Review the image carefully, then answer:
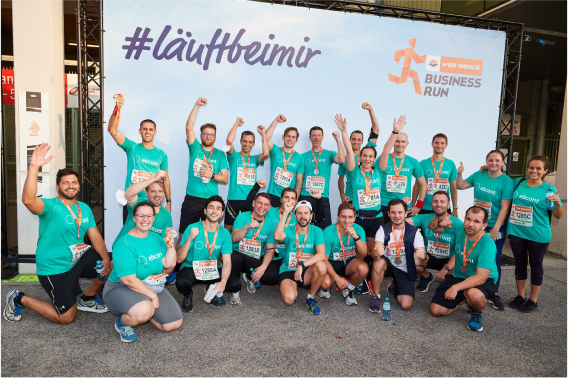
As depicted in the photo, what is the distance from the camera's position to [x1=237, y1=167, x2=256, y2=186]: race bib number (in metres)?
4.72

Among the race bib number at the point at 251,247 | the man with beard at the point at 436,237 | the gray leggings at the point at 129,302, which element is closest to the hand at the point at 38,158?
the gray leggings at the point at 129,302

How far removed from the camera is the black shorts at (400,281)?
12.8 ft

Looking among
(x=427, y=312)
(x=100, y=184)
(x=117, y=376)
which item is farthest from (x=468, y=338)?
(x=100, y=184)

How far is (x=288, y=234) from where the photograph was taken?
13.0 feet

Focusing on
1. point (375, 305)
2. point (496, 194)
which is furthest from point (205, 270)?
point (496, 194)

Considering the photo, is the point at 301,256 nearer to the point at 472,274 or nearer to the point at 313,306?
the point at 313,306

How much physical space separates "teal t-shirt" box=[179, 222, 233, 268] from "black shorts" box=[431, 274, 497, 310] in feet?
6.81

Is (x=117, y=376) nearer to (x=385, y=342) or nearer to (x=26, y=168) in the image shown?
(x=385, y=342)

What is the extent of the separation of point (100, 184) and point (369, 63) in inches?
160

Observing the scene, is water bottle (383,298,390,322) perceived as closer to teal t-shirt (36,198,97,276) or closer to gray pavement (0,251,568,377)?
gray pavement (0,251,568,377)

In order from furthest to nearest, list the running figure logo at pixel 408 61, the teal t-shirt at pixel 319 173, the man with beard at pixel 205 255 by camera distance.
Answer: the running figure logo at pixel 408 61 < the teal t-shirt at pixel 319 173 < the man with beard at pixel 205 255

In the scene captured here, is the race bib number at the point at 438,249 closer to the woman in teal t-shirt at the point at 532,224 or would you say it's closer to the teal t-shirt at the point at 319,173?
the woman in teal t-shirt at the point at 532,224

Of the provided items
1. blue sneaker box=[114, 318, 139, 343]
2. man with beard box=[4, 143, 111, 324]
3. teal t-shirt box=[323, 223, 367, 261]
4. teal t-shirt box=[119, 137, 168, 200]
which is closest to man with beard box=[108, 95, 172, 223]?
teal t-shirt box=[119, 137, 168, 200]

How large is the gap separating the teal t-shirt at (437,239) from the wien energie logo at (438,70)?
7.11 feet
